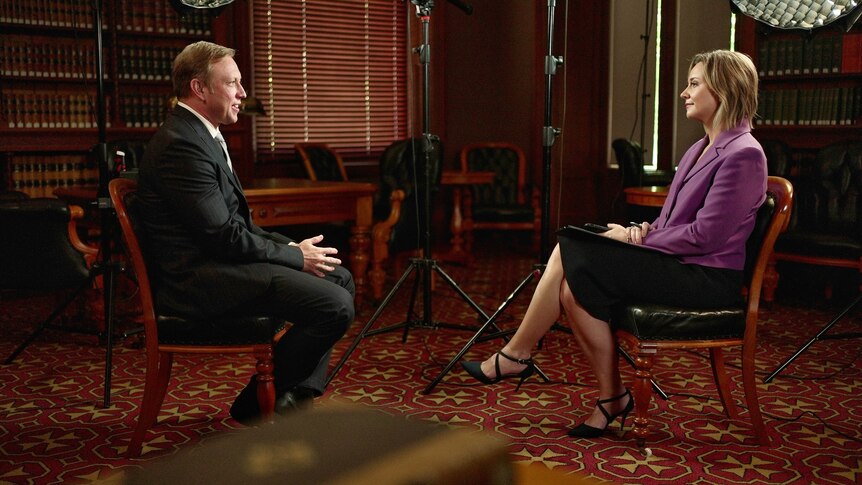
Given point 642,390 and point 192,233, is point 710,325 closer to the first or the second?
point 642,390

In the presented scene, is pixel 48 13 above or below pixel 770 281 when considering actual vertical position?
above

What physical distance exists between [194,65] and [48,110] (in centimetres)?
344

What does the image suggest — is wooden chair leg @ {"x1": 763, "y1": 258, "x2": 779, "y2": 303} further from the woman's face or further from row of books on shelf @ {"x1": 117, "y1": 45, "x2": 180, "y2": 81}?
row of books on shelf @ {"x1": 117, "y1": 45, "x2": 180, "y2": 81}

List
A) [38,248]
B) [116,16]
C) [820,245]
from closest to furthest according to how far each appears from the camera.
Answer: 1. [38,248]
2. [820,245]
3. [116,16]

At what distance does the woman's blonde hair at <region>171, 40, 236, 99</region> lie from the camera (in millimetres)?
2621

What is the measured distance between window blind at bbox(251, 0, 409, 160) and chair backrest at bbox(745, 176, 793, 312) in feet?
14.7

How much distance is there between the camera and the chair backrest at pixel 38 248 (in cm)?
378

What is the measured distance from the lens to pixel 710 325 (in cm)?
266

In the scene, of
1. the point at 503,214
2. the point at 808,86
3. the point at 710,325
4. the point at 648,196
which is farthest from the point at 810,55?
the point at 710,325

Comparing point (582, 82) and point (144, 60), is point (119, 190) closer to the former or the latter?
point (144, 60)

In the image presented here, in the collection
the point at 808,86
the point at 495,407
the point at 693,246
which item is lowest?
the point at 495,407

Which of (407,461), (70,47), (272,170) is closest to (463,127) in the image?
(272,170)

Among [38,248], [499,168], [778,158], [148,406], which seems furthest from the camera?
[499,168]

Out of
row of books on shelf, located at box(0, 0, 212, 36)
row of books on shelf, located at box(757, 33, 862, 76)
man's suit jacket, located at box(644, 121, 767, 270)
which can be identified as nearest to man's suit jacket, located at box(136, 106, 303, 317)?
man's suit jacket, located at box(644, 121, 767, 270)
